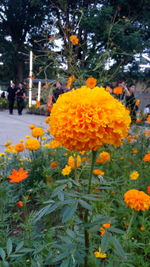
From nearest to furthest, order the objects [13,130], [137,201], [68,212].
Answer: [68,212], [137,201], [13,130]

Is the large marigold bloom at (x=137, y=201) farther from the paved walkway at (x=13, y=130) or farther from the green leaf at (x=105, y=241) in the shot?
the paved walkway at (x=13, y=130)

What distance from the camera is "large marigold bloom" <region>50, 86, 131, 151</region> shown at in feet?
2.89

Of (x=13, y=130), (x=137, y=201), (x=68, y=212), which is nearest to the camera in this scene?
(x=68, y=212)

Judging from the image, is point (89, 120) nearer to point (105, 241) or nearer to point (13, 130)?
point (105, 241)

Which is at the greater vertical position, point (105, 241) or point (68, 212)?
point (68, 212)

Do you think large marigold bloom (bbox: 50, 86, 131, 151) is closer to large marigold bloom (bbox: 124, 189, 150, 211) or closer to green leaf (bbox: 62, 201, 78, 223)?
green leaf (bbox: 62, 201, 78, 223)

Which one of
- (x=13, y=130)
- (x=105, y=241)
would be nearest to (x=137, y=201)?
(x=105, y=241)

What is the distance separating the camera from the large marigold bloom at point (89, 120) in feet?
2.89

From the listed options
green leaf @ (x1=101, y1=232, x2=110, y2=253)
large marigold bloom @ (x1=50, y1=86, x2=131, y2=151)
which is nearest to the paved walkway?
large marigold bloom @ (x1=50, y1=86, x2=131, y2=151)

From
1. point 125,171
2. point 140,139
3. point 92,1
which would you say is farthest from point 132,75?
point 125,171

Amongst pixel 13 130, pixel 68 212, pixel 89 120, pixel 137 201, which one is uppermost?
pixel 89 120

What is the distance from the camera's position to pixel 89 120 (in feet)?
2.88

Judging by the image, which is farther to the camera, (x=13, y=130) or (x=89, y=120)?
(x=13, y=130)

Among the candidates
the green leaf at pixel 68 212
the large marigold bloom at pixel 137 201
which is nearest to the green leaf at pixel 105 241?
the green leaf at pixel 68 212
